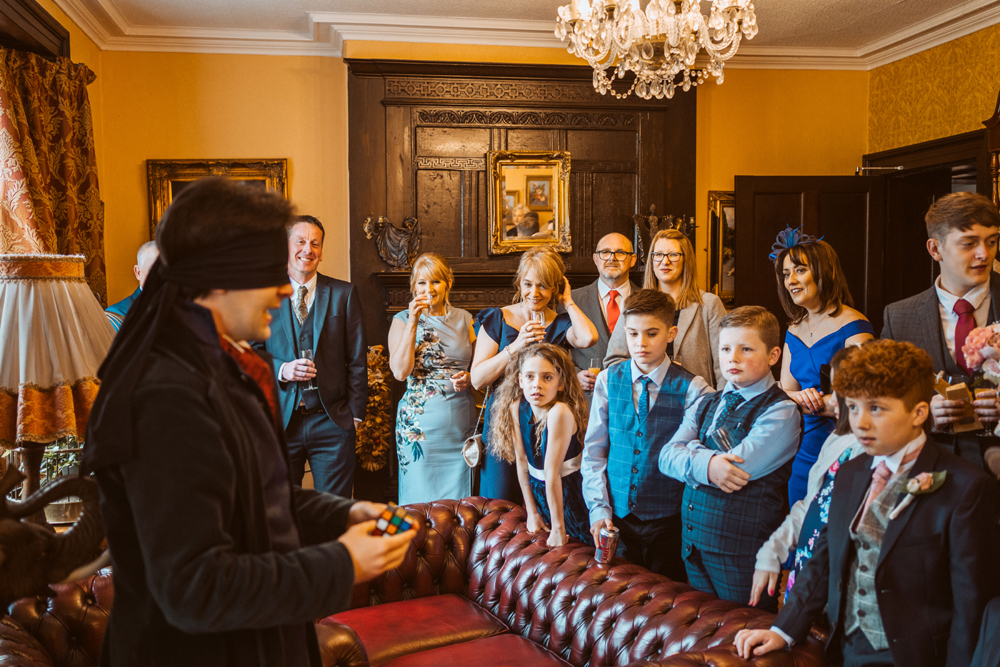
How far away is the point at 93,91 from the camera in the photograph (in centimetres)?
506

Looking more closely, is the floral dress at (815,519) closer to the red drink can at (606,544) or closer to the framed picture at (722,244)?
the red drink can at (606,544)

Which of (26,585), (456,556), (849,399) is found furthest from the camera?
(456,556)

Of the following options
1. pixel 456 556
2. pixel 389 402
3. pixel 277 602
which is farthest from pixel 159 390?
pixel 389 402

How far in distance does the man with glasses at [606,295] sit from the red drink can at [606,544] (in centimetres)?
101

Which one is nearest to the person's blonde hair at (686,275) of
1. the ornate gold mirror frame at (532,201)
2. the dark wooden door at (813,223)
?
the ornate gold mirror frame at (532,201)

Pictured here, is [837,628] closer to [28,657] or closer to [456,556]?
[456,556]

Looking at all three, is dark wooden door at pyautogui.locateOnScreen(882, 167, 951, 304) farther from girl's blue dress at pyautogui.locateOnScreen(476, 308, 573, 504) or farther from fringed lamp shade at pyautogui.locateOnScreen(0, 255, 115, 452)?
fringed lamp shade at pyautogui.locateOnScreen(0, 255, 115, 452)

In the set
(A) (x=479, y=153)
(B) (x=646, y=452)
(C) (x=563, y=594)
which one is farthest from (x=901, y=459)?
(A) (x=479, y=153)

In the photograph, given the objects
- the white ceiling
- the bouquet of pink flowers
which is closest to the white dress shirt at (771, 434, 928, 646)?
the bouquet of pink flowers

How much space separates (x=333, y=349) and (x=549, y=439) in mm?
1370

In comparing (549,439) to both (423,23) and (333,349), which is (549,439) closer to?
(333,349)

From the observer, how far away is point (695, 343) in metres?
3.11

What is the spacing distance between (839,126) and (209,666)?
6104 mm

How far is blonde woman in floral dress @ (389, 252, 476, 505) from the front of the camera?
349cm
